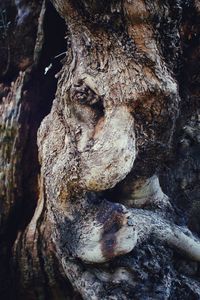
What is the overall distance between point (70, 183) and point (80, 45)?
50 cm

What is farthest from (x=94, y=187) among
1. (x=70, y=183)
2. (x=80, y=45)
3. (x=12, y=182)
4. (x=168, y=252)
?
(x=12, y=182)

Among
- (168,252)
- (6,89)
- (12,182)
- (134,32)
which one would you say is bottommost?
(168,252)

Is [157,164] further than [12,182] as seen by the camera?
No

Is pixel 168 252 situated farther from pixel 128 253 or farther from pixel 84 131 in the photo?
pixel 84 131

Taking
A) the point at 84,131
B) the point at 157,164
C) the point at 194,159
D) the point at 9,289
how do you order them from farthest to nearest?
the point at 9,289 → the point at 194,159 → the point at 157,164 → the point at 84,131

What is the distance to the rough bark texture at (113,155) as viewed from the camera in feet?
5.67

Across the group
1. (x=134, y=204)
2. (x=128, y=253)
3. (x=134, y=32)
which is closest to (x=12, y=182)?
(x=134, y=204)

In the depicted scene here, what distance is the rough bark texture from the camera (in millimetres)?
1729

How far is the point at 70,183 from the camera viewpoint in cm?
185

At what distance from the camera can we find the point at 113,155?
1715 millimetres

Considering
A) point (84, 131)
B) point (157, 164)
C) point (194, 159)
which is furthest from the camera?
point (194, 159)

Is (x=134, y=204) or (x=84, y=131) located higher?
(x=84, y=131)

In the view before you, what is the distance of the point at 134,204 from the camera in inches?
78.8

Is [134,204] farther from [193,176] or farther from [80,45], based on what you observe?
[80,45]
